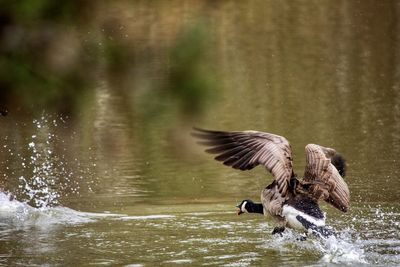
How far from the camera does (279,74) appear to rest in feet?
69.1

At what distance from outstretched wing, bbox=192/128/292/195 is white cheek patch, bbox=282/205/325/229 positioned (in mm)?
228

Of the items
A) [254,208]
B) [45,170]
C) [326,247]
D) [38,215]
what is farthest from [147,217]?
[45,170]

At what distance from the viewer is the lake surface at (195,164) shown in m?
→ 7.43

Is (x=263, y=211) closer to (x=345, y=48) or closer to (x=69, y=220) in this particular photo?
(x=69, y=220)

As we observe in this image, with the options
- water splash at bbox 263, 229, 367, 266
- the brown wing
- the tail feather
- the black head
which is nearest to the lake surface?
water splash at bbox 263, 229, 367, 266

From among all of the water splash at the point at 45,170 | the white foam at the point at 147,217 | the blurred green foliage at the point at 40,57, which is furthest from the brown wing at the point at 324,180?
the water splash at the point at 45,170

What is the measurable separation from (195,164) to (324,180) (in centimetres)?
492

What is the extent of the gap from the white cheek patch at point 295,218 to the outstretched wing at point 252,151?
23 cm

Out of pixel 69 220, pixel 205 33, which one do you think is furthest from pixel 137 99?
pixel 69 220

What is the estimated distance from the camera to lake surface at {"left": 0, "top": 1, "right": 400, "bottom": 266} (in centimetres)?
743

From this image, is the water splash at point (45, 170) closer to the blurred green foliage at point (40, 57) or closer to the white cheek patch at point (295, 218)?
the white cheek patch at point (295, 218)

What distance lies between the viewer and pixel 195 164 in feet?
42.1

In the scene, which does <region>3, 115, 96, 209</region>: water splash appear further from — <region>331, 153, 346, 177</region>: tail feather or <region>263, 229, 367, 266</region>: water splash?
<region>331, 153, 346, 177</region>: tail feather

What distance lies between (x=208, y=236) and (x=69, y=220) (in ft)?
5.38
